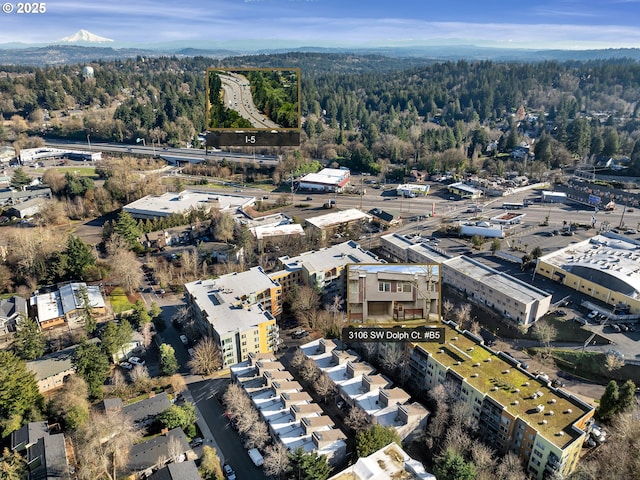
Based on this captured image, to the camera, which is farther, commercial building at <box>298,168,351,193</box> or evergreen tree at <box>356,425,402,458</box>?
commercial building at <box>298,168,351,193</box>

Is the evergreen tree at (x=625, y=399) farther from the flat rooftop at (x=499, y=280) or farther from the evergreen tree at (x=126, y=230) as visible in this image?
the evergreen tree at (x=126, y=230)

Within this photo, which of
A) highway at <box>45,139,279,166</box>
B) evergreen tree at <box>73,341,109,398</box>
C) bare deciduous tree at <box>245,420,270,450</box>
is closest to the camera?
bare deciduous tree at <box>245,420,270,450</box>

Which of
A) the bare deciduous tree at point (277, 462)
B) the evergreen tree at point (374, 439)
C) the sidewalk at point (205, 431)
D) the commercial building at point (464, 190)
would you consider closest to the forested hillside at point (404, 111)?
the commercial building at point (464, 190)

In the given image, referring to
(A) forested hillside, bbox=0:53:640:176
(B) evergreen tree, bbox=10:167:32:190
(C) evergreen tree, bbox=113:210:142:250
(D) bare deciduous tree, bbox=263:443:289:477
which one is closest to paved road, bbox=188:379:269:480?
(D) bare deciduous tree, bbox=263:443:289:477

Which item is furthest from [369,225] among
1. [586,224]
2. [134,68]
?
[134,68]

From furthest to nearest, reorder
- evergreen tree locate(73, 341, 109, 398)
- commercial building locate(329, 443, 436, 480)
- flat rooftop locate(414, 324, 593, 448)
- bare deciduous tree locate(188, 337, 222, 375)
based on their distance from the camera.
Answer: bare deciduous tree locate(188, 337, 222, 375) < evergreen tree locate(73, 341, 109, 398) < flat rooftop locate(414, 324, 593, 448) < commercial building locate(329, 443, 436, 480)

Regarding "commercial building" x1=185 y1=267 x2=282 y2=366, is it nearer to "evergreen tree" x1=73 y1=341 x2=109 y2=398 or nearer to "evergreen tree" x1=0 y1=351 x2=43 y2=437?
"evergreen tree" x1=73 y1=341 x2=109 y2=398
